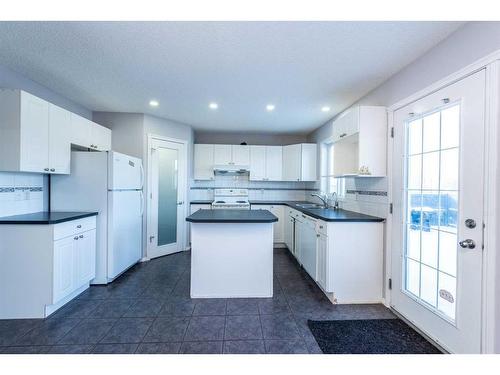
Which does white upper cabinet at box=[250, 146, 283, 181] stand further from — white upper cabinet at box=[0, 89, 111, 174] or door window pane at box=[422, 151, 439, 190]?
door window pane at box=[422, 151, 439, 190]

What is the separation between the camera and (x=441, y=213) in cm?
185

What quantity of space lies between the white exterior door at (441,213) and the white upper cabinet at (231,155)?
323 centimetres

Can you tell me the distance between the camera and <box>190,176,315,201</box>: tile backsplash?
5387mm

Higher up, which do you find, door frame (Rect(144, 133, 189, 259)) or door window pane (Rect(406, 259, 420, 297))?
door frame (Rect(144, 133, 189, 259))

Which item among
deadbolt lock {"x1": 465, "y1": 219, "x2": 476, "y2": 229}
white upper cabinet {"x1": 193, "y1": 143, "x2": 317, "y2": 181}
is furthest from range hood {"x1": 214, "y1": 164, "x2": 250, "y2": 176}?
deadbolt lock {"x1": 465, "y1": 219, "x2": 476, "y2": 229}

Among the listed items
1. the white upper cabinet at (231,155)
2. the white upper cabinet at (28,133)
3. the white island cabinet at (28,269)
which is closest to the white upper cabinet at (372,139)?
the white upper cabinet at (231,155)

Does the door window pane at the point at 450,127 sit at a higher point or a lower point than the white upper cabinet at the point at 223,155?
lower

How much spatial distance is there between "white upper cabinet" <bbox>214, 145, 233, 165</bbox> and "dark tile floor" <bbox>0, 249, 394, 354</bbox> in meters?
2.80

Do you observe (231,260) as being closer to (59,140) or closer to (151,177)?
(151,177)

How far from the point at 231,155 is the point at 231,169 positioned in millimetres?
343

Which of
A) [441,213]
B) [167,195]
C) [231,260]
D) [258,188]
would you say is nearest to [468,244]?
[441,213]

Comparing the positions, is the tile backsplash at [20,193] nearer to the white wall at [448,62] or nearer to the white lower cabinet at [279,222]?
the white lower cabinet at [279,222]

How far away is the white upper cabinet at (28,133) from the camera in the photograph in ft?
7.14

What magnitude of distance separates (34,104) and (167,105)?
5.10ft
